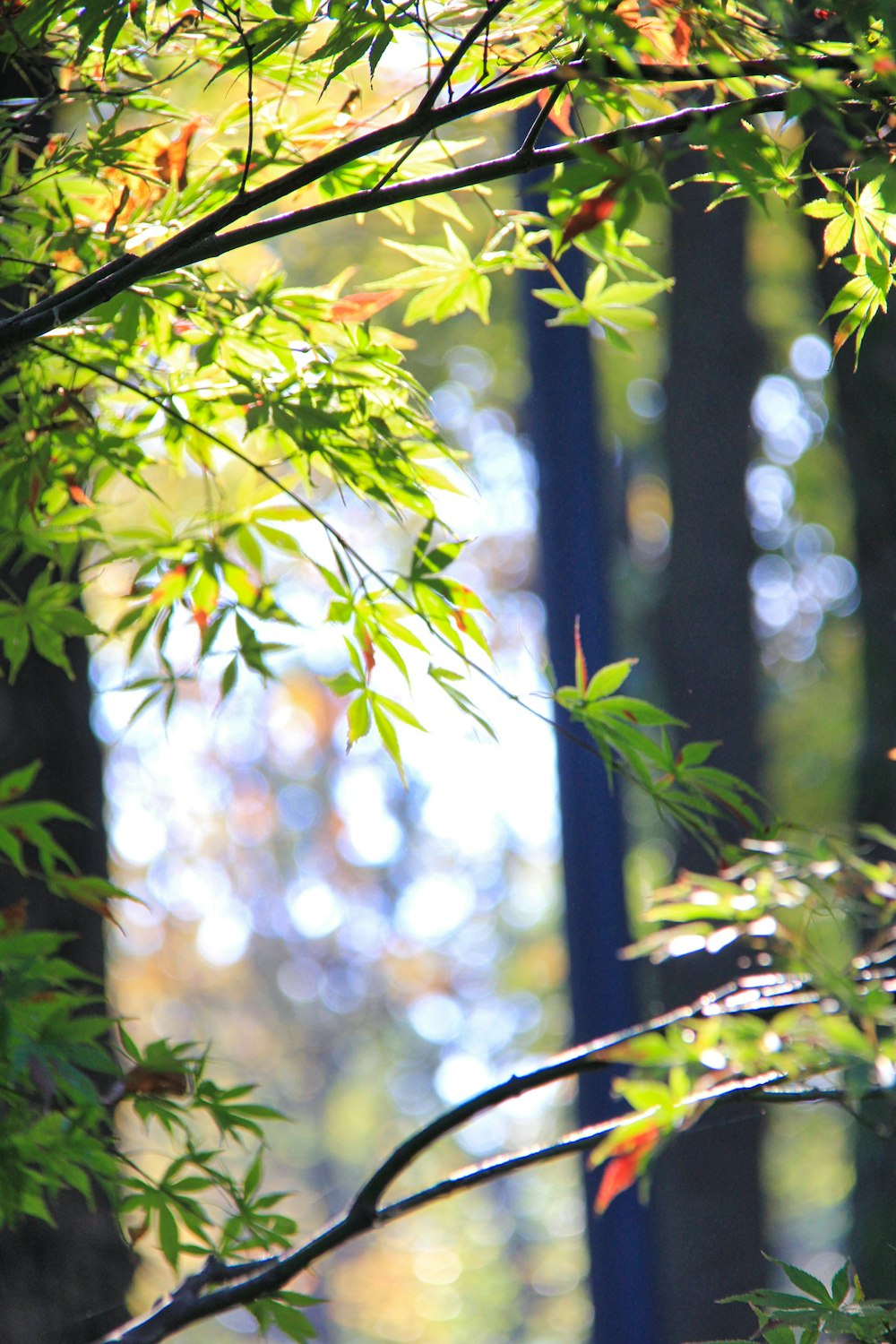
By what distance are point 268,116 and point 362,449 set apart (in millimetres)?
307

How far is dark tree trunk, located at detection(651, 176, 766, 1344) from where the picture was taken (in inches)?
125

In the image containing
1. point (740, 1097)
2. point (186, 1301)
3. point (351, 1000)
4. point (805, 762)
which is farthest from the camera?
point (351, 1000)

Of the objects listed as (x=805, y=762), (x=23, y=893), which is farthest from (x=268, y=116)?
(x=805, y=762)

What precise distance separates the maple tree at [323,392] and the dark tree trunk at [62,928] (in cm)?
42

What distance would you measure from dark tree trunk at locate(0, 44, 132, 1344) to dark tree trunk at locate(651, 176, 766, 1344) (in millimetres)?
2012

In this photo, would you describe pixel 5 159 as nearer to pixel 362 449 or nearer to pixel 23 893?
pixel 362 449

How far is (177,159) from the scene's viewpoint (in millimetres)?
896

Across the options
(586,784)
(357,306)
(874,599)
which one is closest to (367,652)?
(357,306)

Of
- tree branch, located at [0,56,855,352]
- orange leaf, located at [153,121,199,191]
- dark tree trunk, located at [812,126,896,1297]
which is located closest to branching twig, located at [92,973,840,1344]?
tree branch, located at [0,56,855,352]

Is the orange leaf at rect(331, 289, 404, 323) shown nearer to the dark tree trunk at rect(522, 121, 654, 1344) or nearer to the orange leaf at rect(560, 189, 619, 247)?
the orange leaf at rect(560, 189, 619, 247)

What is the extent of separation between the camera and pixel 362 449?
33.5 inches

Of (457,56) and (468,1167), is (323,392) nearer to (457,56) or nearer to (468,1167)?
(457,56)

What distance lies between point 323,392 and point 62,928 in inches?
43.5

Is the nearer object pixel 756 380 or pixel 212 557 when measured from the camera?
pixel 212 557
